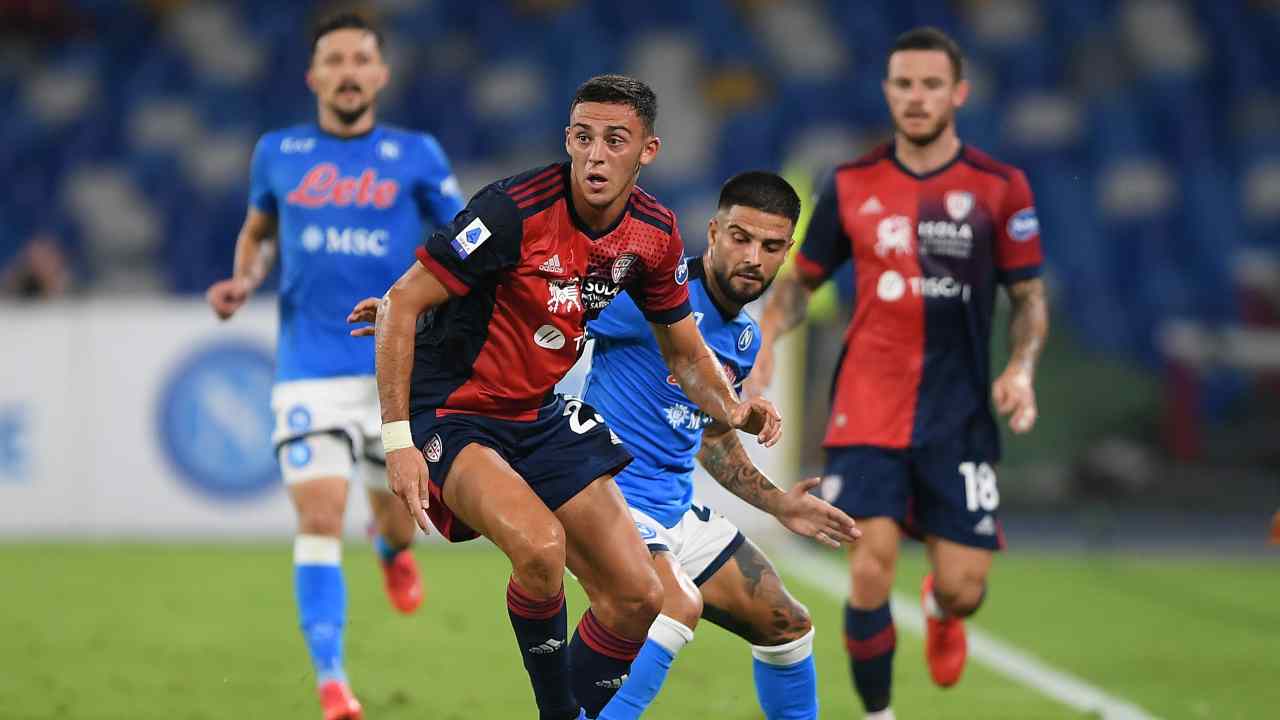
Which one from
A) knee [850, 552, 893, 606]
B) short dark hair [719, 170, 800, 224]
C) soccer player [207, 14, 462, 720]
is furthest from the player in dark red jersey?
soccer player [207, 14, 462, 720]

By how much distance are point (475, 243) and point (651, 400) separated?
1.04 metres

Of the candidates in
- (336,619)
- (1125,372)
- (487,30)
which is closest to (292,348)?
(336,619)

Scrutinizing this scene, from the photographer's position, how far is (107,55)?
18281 mm

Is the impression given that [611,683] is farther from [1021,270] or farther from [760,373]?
[1021,270]

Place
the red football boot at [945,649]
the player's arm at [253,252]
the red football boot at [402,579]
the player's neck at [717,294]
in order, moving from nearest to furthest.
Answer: the player's neck at [717,294]
the red football boot at [945,649]
the player's arm at [253,252]
the red football boot at [402,579]

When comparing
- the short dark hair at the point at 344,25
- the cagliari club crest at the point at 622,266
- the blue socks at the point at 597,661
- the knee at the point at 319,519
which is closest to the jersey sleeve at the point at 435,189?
the short dark hair at the point at 344,25

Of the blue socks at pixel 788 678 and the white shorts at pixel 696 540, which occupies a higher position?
the white shorts at pixel 696 540

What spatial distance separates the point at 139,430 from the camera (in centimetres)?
1216

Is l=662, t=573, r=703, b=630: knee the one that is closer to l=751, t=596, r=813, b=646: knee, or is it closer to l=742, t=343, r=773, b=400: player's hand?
l=751, t=596, r=813, b=646: knee

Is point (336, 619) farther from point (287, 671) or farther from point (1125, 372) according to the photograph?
point (1125, 372)

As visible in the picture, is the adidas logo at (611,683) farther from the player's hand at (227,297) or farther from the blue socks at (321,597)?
the player's hand at (227,297)

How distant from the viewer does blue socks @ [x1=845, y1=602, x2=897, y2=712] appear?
5652mm

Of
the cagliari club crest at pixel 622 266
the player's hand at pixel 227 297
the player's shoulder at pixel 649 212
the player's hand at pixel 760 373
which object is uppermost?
the player's shoulder at pixel 649 212

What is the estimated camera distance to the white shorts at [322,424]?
6188 millimetres
